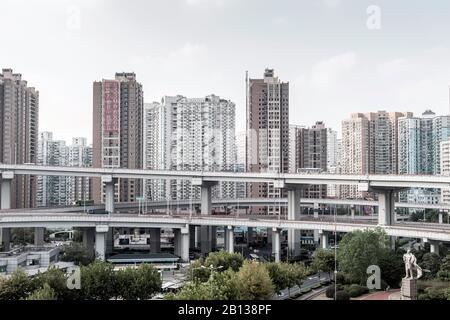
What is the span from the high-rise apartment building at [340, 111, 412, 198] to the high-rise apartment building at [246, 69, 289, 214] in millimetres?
8315

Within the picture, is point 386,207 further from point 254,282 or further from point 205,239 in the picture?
point 254,282

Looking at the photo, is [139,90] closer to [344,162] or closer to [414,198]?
[344,162]

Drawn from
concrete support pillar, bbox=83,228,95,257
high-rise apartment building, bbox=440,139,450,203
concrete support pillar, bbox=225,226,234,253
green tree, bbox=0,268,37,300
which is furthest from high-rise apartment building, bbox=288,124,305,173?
green tree, bbox=0,268,37,300

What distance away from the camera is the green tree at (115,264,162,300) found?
1591cm

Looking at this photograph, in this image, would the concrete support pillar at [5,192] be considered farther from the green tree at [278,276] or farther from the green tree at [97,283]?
the green tree at [278,276]

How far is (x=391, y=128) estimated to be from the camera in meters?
52.6

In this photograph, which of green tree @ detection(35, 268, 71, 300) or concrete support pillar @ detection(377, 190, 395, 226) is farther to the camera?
concrete support pillar @ detection(377, 190, 395, 226)

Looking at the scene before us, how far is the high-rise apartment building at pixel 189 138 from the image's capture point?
170 feet

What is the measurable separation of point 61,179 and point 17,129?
1212cm

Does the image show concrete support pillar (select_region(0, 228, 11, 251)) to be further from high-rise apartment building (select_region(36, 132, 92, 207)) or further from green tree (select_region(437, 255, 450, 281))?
green tree (select_region(437, 255, 450, 281))

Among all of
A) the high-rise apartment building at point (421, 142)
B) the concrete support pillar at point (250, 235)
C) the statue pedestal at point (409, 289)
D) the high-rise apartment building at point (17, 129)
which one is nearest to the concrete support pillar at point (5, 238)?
the high-rise apartment building at point (17, 129)

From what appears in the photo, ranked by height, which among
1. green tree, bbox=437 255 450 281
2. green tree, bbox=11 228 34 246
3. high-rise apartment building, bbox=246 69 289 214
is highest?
high-rise apartment building, bbox=246 69 289 214
